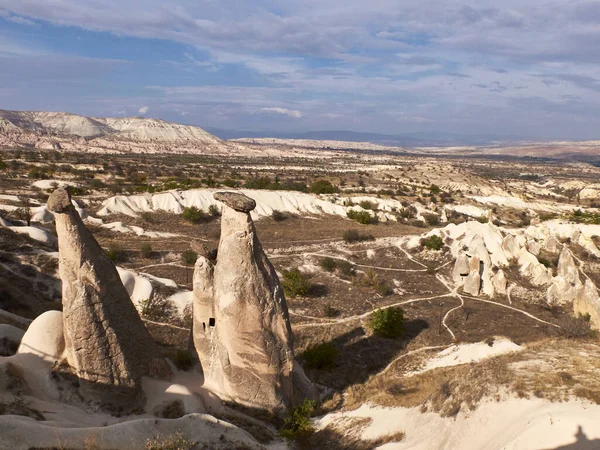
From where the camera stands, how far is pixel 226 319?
10289 millimetres

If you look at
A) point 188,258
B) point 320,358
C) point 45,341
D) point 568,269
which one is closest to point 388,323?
point 320,358

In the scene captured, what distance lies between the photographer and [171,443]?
23.7 ft

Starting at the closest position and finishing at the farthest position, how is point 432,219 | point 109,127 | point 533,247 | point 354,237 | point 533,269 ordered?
point 533,269 → point 533,247 → point 354,237 → point 432,219 → point 109,127

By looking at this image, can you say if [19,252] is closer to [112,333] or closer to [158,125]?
Result: [112,333]

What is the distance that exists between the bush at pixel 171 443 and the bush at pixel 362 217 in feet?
109

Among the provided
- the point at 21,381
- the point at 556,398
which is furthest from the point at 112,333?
the point at 556,398

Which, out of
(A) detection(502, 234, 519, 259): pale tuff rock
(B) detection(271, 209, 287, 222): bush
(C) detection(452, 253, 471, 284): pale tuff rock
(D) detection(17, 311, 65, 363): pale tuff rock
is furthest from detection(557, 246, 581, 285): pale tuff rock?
(D) detection(17, 311, 65, 363): pale tuff rock

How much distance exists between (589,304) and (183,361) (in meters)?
19.5

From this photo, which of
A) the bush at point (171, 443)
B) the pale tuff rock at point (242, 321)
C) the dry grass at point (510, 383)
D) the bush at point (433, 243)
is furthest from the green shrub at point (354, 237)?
the bush at point (171, 443)

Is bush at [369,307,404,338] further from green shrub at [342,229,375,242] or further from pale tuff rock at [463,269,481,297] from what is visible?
green shrub at [342,229,375,242]

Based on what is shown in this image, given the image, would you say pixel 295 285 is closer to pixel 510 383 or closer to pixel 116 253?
pixel 116 253

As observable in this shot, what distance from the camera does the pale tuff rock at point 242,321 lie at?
10.1 meters

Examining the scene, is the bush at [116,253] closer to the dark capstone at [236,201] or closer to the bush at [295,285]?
the bush at [295,285]

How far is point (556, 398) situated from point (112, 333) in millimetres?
9582
